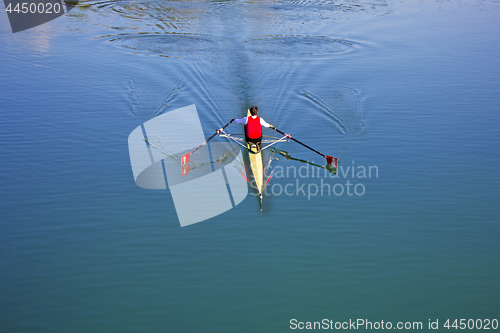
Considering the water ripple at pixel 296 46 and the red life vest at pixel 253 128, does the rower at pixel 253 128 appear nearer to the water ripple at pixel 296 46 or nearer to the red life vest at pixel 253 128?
the red life vest at pixel 253 128

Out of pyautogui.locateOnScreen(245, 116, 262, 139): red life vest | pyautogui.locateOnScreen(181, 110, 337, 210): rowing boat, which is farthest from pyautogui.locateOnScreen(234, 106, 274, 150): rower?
pyautogui.locateOnScreen(181, 110, 337, 210): rowing boat

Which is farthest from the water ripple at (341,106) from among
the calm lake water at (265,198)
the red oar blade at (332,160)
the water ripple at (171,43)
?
the water ripple at (171,43)

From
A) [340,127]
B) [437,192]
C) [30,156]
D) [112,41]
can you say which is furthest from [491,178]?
[112,41]

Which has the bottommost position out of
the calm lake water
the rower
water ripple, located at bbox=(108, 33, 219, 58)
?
the calm lake water

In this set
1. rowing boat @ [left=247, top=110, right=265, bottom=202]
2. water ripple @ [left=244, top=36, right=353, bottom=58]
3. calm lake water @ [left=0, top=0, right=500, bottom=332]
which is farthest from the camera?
water ripple @ [left=244, top=36, right=353, bottom=58]

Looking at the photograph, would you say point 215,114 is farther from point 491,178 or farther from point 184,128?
point 491,178

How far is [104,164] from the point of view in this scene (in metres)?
12.9

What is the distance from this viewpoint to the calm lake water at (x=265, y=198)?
26.9 feet

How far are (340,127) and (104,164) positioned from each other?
8244 mm

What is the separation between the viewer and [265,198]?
11422 millimetres

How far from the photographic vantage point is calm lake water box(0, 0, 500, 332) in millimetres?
8195

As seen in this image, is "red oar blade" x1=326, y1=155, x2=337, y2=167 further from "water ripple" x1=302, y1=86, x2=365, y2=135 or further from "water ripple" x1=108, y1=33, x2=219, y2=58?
"water ripple" x1=108, y1=33, x2=219, y2=58

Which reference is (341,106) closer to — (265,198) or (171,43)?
(265,198)

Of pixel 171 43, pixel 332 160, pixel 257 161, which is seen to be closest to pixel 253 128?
pixel 257 161
